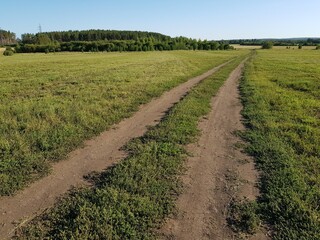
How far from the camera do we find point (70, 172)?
694cm

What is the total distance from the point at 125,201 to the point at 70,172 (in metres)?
1.97

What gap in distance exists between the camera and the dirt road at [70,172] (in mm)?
5340

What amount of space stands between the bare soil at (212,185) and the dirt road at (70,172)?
2164 mm

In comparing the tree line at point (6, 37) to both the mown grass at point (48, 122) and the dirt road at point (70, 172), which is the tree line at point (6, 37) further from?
the dirt road at point (70, 172)

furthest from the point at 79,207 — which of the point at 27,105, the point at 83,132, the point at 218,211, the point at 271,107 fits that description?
the point at 271,107

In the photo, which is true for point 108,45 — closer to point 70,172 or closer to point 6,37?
point 6,37

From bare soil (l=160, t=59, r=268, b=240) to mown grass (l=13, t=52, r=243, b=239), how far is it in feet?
0.98

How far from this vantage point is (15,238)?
471cm

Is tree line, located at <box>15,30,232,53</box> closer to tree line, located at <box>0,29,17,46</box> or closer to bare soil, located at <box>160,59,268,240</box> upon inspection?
tree line, located at <box>0,29,17,46</box>

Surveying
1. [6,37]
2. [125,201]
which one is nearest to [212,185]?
[125,201]

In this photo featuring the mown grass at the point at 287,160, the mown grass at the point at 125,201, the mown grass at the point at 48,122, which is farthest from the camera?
the mown grass at the point at 48,122

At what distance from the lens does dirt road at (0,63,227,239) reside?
5.34 meters

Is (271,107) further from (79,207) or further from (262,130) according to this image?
(79,207)

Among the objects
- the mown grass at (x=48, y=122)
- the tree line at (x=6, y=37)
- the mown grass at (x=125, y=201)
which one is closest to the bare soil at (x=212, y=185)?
the mown grass at (x=125, y=201)
